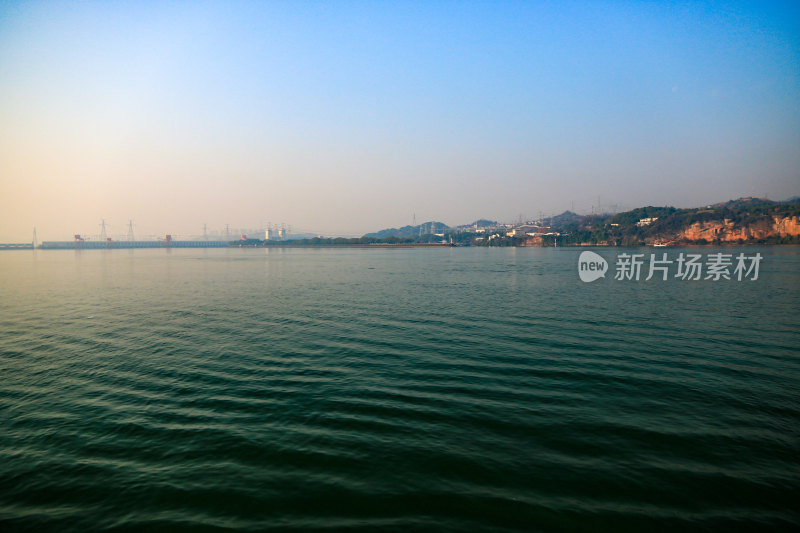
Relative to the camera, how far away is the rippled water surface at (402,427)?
7.53 metres

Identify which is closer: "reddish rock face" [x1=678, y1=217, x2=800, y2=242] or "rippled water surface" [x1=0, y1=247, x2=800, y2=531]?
"rippled water surface" [x1=0, y1=247, x2=800, y2=531]

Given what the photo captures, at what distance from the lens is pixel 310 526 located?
23.3ft

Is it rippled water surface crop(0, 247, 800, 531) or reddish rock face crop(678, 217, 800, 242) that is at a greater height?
reddish rock face crop(678, 217, 800, 242)

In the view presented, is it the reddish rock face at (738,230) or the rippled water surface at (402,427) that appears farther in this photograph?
the reddish rock face at (738,230)

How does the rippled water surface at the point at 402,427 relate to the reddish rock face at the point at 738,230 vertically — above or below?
below

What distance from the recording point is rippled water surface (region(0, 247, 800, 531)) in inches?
296

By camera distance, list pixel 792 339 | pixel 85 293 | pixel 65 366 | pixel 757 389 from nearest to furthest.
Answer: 1. pixel 757 389
2. pixel 65 366
3. pixel 792 339
4. pixel 85 293

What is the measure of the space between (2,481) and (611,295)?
124 feet

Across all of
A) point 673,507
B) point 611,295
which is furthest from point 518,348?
point 611,295

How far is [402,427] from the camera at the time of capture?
34.7 feet

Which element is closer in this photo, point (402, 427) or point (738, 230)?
point (402, 427)

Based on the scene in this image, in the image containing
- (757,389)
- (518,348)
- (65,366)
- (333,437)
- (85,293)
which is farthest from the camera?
(85,293)

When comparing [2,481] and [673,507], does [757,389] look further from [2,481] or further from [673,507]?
[2,481]

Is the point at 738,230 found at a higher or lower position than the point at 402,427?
higher
